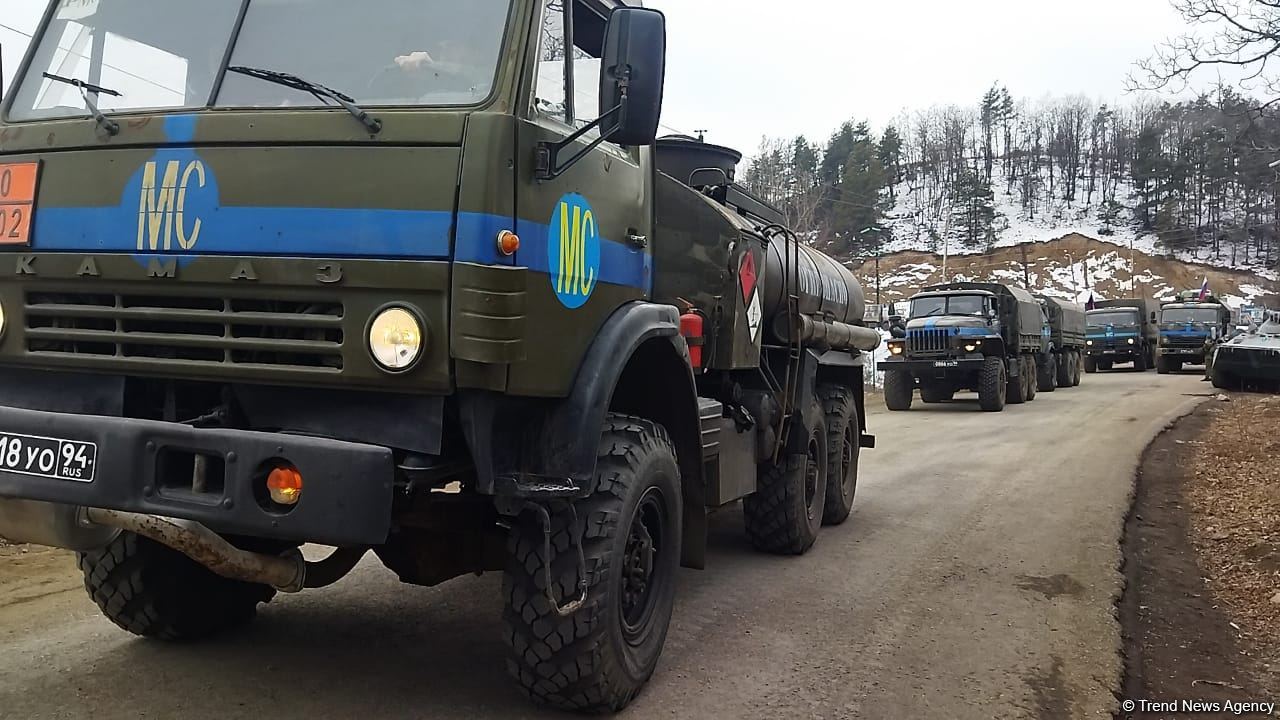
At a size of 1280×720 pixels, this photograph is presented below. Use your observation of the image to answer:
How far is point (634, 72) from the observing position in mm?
3270

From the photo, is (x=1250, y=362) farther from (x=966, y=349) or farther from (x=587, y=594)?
(x=587, y=594)

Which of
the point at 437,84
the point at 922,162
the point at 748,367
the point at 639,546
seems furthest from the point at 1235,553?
the point at 922,162

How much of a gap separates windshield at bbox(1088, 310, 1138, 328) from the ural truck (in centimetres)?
1635

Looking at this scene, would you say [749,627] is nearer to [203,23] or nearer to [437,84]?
[437,84]

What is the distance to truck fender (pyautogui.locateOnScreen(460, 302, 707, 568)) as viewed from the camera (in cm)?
311

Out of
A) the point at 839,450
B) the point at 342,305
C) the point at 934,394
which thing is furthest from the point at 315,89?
the point at 934,394

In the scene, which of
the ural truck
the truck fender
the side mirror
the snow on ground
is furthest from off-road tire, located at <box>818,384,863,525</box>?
the snow on ground

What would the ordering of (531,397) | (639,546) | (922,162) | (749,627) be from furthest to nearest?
(922,162) < (749,627) < (639,546) < (531,397)

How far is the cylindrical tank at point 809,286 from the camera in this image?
20.5 ft

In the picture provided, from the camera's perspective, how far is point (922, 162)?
112 metres

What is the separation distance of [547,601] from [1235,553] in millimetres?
5441

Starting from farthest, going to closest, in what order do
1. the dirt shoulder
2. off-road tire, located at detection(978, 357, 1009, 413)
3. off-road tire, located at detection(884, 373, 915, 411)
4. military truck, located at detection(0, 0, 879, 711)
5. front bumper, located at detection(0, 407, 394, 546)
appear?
1. off-road tire, located at detection(884, 373, 915, 411)
2. off-road tire, located at detection(978, 357, 1009, 413)
3. the dirt shoulder
4. military truck, located at detection(0, 0, 879, 711)
5. front bumper, located at detection(0, 407, 394, 546)

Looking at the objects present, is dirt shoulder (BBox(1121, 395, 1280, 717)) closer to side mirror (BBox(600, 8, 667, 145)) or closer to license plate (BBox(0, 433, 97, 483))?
side mirror (BBox(600, 8, 667, 145))

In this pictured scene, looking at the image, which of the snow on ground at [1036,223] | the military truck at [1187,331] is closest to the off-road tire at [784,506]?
the military truck at [1187,331]
